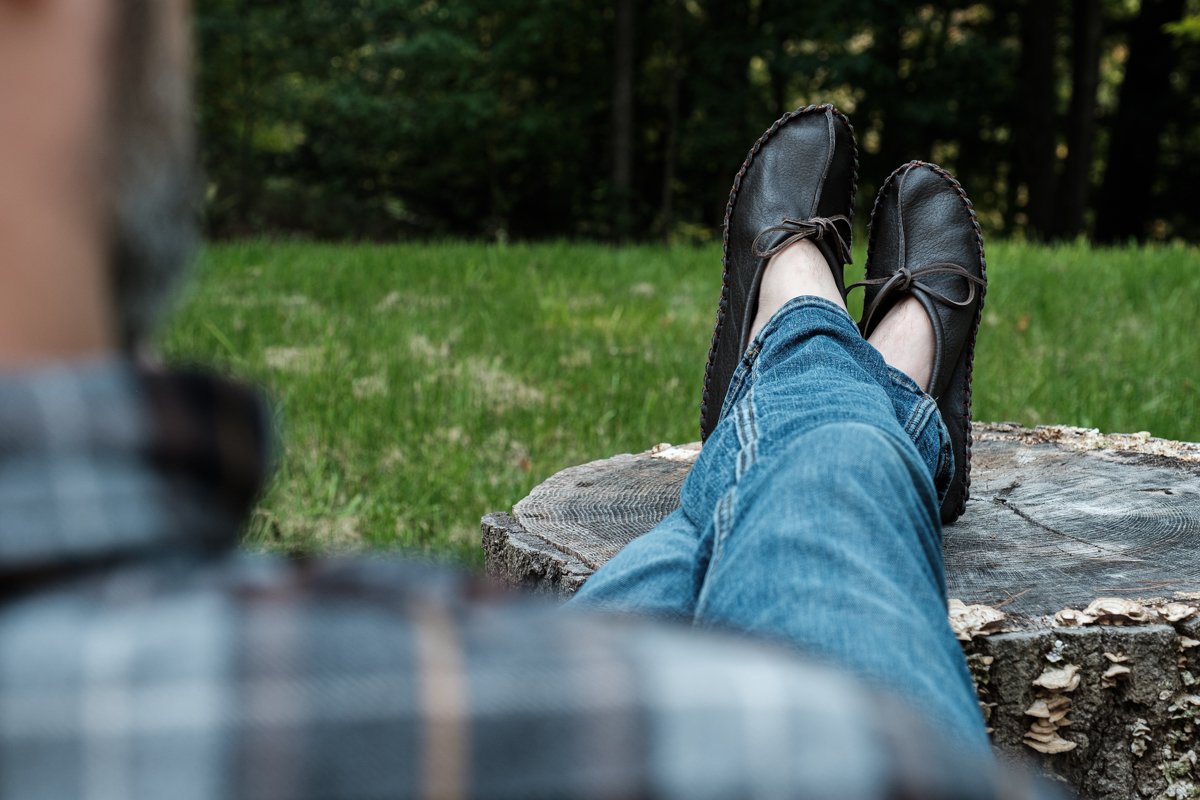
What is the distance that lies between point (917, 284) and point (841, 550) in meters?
1.37

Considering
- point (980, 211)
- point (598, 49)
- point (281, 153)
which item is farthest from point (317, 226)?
point (980, 211)

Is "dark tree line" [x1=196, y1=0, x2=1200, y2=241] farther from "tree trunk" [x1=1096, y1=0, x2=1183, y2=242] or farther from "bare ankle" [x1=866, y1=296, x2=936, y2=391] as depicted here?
"bare ankle" [x1=866, y1=296, x2=936, y2=391]

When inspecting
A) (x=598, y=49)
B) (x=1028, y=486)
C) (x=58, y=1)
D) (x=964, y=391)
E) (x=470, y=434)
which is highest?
(x=598, y=49)

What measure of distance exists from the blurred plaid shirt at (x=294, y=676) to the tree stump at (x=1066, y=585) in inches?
34.6

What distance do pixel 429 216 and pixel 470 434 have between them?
8.08m

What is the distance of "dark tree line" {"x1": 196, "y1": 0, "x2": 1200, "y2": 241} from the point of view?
9125 millimetres

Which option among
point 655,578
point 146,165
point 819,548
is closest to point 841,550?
point 819,548

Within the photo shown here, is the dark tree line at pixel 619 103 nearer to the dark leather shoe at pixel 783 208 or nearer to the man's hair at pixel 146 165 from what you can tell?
the dark leather shoe at pixel 783 208

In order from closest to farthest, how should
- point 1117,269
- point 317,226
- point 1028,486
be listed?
point 1028,486 → point 1117,269 → point 317,226

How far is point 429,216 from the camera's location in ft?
34.4

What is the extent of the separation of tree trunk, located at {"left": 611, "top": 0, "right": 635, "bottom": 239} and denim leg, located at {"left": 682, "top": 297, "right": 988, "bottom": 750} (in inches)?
339

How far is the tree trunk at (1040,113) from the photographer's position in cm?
908

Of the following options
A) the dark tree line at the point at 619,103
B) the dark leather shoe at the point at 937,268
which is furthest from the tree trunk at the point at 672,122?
the dark leather shoe at the point at 937,268

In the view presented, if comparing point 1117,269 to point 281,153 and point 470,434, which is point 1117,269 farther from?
point 281,153
